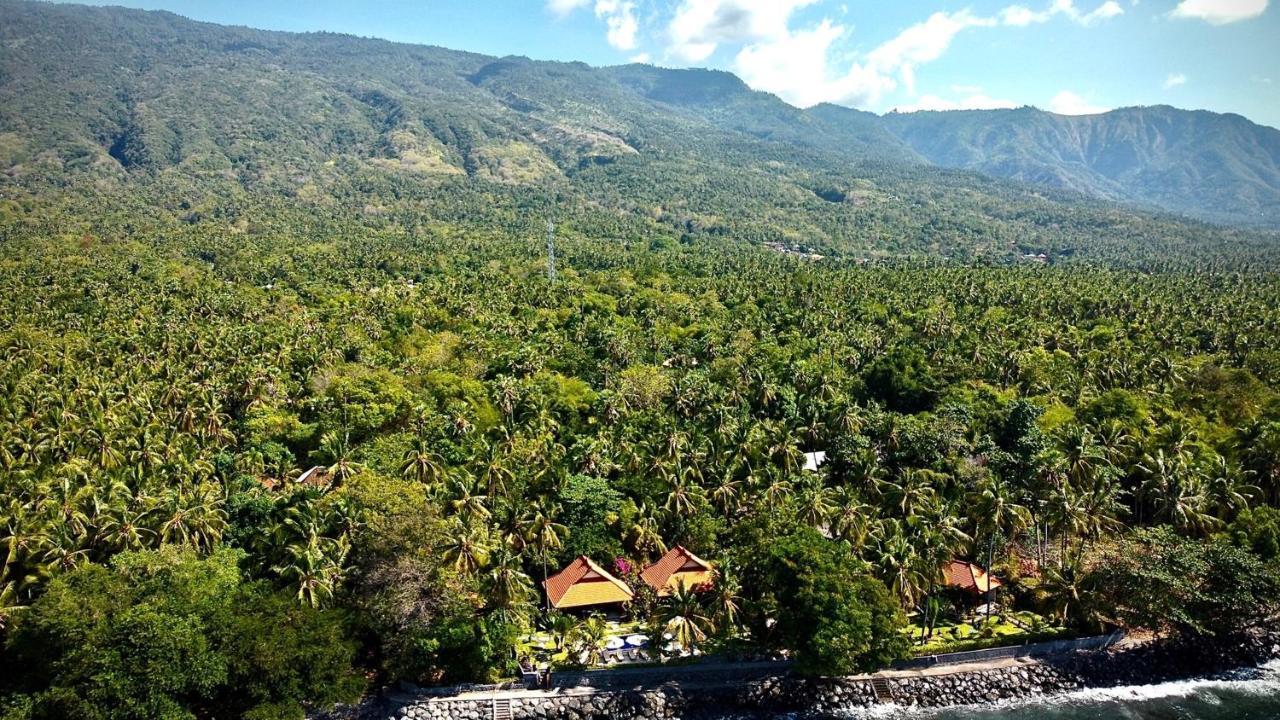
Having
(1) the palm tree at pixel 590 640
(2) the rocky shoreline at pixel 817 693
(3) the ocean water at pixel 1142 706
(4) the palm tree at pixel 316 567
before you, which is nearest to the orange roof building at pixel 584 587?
(1) the palm tree at pixel 590 640

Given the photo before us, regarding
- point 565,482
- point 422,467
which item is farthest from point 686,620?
point 422,467

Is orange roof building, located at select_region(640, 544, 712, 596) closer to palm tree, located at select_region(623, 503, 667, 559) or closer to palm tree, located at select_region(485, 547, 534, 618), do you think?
palm tree, located at select_region(623, 503, 667, 559)

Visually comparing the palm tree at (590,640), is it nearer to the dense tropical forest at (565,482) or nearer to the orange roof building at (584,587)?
the dense tropical forest at (565,482)

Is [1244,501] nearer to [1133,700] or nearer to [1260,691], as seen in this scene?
[1260,691]

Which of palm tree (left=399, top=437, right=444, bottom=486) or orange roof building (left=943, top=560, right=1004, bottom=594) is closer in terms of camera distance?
orange roof building (left=943, top=560, right=1004, bottom=594)

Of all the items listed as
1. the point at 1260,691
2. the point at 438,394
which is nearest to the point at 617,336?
the point at 438,394

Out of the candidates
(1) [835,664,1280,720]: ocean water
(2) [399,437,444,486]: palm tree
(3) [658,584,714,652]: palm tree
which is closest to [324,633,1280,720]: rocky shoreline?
(1) [835,664,1280,720]: ocean water
